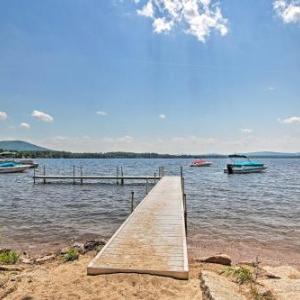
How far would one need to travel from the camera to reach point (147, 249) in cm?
736

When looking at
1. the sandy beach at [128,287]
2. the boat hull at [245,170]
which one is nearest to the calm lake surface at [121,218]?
the sandy beach at [128,287]

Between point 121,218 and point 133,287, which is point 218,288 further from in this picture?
point 121,218

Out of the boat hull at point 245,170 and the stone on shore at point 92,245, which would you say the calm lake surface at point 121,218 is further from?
the boat hull at point 245,170

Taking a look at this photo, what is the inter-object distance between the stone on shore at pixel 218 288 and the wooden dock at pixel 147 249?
1.48 ft

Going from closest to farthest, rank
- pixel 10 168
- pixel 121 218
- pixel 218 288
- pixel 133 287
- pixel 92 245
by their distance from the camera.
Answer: pixel 218 288
pixel 133 287
pixel 92 245
pixel 121 218
pixel 10 168

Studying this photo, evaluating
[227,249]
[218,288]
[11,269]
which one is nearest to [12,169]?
[227,249]

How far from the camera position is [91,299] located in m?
5.11

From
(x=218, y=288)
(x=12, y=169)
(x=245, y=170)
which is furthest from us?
(x=12, y=169)

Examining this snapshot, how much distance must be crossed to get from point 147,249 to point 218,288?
2.34 m

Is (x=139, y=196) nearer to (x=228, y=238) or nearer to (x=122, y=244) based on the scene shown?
(x=228, y=238)

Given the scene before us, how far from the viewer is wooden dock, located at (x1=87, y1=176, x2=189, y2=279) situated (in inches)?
241

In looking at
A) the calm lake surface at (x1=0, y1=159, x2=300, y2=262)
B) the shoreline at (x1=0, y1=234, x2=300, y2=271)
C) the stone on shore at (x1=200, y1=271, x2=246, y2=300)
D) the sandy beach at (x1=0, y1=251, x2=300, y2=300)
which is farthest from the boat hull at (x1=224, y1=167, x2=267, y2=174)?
the stone on shore at (x1=200, y1=271, x2=246, y2=300)

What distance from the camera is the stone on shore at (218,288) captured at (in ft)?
16.4

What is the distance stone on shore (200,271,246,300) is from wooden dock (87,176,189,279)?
1.48 feet
